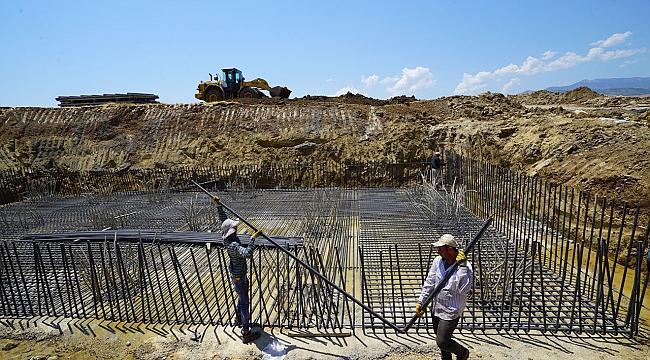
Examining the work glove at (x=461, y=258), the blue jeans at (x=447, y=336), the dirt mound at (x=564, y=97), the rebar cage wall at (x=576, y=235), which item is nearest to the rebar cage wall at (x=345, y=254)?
the rebar cage wall at (x=576, y=235)

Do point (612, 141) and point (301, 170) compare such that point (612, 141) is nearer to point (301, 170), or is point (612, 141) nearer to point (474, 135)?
point (474, 135)

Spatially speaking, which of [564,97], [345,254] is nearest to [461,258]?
[345,254]

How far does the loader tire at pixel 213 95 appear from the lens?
21062 millimetres

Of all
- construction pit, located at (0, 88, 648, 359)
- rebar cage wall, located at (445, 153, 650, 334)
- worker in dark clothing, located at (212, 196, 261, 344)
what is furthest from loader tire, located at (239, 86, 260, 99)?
worker in dark clothing, located at (212, 196, 261, 344)

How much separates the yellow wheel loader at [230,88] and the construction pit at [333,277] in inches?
439

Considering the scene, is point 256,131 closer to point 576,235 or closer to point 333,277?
point 333,277

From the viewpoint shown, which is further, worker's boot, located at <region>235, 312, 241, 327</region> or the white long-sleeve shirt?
worker's boot, located at <region>235, 312, 241, 327</region>

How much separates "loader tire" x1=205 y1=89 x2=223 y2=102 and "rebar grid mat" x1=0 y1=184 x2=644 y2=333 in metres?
10.3

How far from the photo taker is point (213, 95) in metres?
21.1

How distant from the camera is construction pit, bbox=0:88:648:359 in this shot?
12.4 feet

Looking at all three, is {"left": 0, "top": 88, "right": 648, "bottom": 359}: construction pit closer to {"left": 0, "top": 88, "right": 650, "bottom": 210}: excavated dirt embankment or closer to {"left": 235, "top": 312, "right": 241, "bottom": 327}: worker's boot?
{"left": 235, "top": 312, "right": 241, "bottom": 327}: worker's boot

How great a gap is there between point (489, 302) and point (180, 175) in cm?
1334

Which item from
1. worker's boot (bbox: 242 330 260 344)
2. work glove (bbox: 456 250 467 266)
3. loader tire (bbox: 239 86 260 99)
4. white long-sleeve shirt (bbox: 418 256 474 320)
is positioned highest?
loader tire (bbox: 239 86 260 99)

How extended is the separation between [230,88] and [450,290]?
20.2m
